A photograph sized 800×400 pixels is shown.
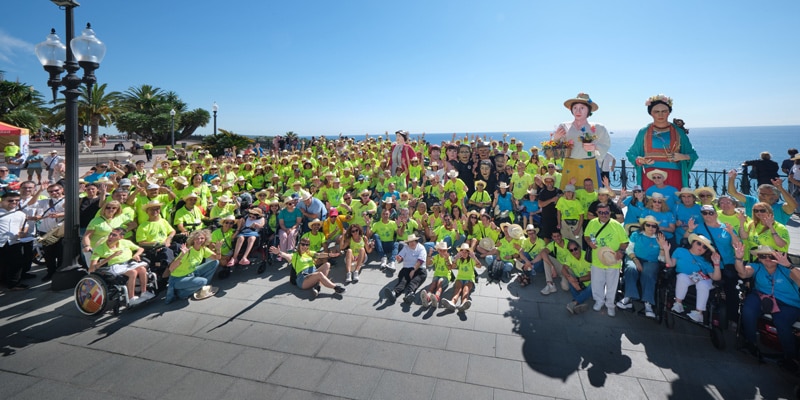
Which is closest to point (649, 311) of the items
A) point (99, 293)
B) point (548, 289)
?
point (548, 289)

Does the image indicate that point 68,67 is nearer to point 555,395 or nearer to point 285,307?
point 285,307

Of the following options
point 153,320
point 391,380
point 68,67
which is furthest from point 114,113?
point 391,380

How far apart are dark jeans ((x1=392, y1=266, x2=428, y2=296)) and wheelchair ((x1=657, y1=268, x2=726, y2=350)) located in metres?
3.80

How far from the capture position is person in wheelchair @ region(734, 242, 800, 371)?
419 centimetres

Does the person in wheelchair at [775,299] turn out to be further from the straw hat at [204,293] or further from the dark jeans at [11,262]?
the dark jeans at [11,262]

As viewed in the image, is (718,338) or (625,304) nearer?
(718,338)

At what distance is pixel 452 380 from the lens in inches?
158

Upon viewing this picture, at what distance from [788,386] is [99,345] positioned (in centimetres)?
853

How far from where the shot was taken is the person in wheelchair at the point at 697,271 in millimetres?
4840

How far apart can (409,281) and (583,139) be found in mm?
4571

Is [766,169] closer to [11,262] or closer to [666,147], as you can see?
[666,147]

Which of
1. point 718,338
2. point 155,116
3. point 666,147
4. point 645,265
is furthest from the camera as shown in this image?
point 155,116

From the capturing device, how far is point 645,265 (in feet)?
18.1

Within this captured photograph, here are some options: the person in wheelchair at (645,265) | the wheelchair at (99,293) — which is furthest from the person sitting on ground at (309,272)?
the person in wheelchair at (645,265)
